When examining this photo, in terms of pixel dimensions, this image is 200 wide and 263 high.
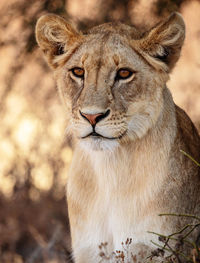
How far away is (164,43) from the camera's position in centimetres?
383

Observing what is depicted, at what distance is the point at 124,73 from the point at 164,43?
326 mm

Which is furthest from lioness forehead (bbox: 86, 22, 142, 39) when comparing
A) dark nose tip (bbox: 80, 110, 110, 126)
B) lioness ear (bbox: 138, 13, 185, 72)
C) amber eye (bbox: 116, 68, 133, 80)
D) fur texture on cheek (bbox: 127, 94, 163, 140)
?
dark nose tip (bbox: 80, 110, 110, 126)

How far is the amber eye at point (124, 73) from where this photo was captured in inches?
149

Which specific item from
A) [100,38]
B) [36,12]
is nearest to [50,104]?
[36,12]

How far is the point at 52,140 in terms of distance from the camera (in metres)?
8.22

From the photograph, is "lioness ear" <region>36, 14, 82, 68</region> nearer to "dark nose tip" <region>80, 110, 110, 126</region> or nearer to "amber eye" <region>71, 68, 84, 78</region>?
"amber eye" <region>71, 68, 84, 78</region>

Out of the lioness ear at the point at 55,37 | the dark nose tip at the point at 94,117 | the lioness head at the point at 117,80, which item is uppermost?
the lioness ear at the point at 55,37

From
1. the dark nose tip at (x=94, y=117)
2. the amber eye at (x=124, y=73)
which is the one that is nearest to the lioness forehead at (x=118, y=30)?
the amber eye at (x=124, y=73)

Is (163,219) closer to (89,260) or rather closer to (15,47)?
(89,260)

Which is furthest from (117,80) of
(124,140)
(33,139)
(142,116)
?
(33,139)

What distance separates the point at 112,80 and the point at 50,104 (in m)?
4.66

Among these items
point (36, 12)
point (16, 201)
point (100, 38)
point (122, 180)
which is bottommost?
point (16, 201)

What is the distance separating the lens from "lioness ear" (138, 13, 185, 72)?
3.79m

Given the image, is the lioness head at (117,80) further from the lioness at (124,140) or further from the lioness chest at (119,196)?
the lioness chest at (119,196)
